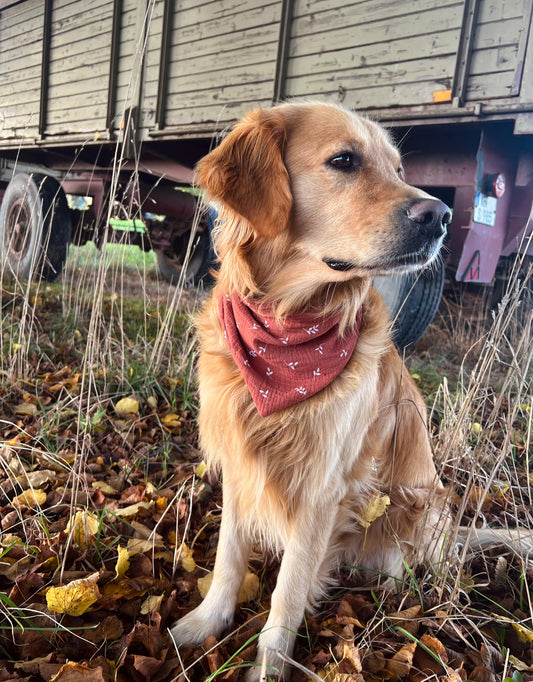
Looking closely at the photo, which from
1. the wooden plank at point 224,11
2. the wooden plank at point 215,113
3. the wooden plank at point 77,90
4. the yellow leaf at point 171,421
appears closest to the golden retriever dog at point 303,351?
the yellow leaf at point 171,421

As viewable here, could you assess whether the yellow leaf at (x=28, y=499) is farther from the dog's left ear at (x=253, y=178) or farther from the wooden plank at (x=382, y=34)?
the wooden plank at (x=382, y=34)

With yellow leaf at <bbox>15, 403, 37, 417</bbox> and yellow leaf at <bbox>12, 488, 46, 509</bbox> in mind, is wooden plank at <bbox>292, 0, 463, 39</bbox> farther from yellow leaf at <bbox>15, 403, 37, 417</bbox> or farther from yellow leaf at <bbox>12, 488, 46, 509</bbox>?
yellow leaf at <bbox>12, 488, 46, 509</bbox>

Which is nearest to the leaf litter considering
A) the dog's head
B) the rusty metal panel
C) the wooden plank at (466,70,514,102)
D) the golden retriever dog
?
the golden retriever dog

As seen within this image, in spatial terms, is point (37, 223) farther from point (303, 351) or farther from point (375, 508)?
point (375, 508)

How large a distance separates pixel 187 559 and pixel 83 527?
1.29 ft

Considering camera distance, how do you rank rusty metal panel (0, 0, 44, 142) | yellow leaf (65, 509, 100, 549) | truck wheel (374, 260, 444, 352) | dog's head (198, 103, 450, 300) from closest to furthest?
dog's head (198, 103, 450, 300), yellow leaf (65, 509, 100, 549), truck wheel (374, 260, 444, 352), rusty metal panel (0, 0, 44, 142)

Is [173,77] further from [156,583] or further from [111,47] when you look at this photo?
[156,583]

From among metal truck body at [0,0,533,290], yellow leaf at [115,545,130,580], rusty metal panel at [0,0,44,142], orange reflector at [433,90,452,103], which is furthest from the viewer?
rusty metal panel at [0,0,44,142]

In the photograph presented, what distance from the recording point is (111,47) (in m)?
5.09

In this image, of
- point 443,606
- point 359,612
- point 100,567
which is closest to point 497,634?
point 443,606

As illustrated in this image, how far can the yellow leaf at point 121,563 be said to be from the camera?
4.91ft

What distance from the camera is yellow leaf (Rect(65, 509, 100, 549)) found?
5.24 ft

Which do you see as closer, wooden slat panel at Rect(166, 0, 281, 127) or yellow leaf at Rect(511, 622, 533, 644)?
yellow leaf at Rect(511, 622, 533, 644)

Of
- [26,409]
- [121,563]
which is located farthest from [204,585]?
[26,409]
